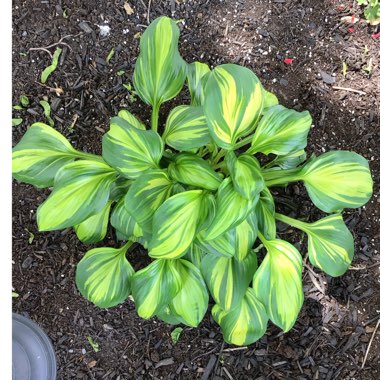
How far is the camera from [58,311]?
5.36 feet

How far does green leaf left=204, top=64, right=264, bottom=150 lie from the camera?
0.98 meters

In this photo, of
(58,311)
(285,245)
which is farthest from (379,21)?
(58,311)

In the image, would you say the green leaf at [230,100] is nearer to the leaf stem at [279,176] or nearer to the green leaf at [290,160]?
the leaf stem at [279,176]

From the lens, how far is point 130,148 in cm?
107

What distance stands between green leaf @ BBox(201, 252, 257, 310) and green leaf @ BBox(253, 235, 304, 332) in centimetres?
9

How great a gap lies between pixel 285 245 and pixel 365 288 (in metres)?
0.57

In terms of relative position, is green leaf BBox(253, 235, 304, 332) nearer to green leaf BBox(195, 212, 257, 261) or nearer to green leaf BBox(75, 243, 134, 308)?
green leaf BBox(195, 212, 257, 261)

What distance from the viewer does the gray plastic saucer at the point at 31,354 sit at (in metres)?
1.47

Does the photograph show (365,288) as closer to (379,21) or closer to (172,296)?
(172,296)

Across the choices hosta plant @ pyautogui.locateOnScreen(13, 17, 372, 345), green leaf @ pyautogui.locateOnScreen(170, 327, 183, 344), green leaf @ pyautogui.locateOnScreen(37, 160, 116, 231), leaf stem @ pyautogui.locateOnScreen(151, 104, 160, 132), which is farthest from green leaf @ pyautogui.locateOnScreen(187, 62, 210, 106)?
green leaf @ pyautogui.locateOnScreen(170, 327, 183, 344)

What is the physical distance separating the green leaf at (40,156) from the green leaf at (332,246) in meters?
0.66

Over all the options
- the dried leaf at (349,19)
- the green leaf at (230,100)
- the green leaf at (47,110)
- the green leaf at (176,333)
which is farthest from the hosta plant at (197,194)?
the dried leaf at (349,19)

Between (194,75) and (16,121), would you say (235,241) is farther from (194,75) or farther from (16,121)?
(16,121)

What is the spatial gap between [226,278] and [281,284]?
170 mm
